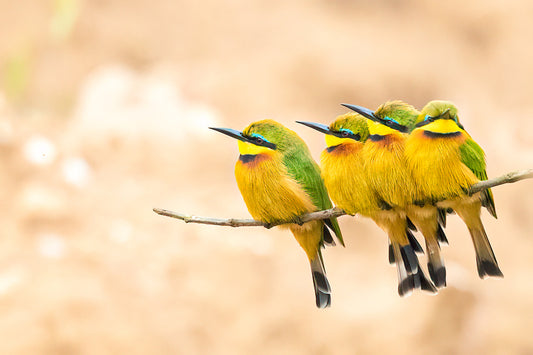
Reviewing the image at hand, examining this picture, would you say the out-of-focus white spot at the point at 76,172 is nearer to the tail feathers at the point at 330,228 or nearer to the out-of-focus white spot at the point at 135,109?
the out-of-focus white spot at the point at 135,109

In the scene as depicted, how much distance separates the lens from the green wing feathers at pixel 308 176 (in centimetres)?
211

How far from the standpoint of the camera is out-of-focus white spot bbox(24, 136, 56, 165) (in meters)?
5.37

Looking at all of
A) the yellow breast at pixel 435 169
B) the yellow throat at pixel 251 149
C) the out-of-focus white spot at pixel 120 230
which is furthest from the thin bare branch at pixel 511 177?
the out-of-focus white spot at pixel 120 230

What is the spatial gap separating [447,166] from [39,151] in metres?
4.40

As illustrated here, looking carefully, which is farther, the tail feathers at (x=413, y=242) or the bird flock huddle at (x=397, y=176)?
the tail feathers at (x=413, y=242)

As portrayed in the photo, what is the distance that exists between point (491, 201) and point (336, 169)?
470 mm

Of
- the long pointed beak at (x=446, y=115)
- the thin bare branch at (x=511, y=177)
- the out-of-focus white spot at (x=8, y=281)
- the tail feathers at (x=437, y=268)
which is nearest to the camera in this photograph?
the thin bare branch at (x=511, y=177)

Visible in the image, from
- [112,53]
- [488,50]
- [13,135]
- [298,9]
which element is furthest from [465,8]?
[13,135]

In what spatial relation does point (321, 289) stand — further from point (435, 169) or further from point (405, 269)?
point (435, 169)

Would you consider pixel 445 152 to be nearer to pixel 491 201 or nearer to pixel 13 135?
pixel 491 201

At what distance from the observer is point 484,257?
1815 millimetres

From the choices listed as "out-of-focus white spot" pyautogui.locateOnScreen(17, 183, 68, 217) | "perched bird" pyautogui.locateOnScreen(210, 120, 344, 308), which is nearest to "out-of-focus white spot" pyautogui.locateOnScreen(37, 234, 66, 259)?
"out-of-focus white spot" pyautogui.locateOnScreen(17, 183, 68, 217)

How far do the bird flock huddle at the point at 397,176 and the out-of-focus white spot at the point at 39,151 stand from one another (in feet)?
12.4

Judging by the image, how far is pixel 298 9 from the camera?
6121 millimetres
